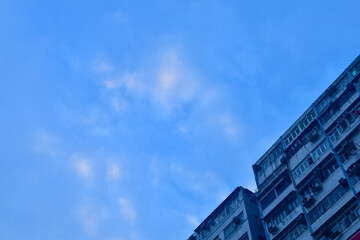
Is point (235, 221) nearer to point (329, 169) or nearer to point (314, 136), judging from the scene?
point (329, 169)

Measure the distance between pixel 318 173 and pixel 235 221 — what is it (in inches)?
333

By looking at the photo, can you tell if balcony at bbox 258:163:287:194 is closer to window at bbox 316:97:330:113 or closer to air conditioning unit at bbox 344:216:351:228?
window at bbox 316:97:330:113

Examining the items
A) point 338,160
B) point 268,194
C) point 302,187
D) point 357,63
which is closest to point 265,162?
point 268,194

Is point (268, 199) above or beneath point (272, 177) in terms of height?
beneath

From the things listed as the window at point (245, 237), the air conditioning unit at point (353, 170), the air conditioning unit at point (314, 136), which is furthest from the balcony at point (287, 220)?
the air conditioning unit at point (314, 136)

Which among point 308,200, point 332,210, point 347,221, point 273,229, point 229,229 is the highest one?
point 229,229

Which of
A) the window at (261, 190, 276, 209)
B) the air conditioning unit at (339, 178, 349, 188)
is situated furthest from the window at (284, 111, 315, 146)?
the air conditioning unit at (339, 178, 349, 188)

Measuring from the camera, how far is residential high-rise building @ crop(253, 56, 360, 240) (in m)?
25.7

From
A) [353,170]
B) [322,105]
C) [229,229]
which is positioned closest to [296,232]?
[353,170]

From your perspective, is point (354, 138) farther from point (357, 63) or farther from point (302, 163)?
point (357, 63)

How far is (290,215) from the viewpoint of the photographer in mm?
29109

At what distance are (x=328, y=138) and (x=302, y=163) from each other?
2.74 metres

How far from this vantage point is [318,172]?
93.8 feet

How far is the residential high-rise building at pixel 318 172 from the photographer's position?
25.7 m
